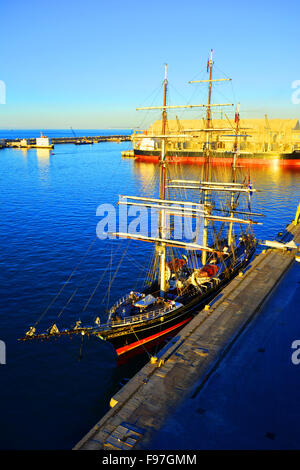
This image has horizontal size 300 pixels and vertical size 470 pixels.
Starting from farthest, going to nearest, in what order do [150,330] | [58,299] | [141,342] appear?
[58,299], [150,330], [141,342]

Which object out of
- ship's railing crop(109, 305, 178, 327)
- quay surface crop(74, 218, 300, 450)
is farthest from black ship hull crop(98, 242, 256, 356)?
quay surface crop(74, 218, 300, 450)

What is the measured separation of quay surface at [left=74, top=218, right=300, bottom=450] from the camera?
15.1m

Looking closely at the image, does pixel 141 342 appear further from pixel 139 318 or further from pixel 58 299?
pixel 58 299

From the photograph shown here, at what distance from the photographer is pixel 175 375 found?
19078 millimetres

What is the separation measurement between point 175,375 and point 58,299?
18287 millimetres

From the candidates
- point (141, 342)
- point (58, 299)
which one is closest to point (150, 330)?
point (141, 342)

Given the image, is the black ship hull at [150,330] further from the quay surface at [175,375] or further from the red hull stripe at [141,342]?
the quay surface at [175,375]

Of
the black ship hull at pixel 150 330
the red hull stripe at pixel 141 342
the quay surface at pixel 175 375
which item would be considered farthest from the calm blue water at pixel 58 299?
the quay surface at pixel 175 375

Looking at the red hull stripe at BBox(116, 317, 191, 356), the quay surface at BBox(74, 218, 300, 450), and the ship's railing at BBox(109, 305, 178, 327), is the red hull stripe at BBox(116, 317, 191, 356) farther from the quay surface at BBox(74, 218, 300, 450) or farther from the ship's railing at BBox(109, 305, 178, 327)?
the quay surface at BBox(74, 218, 300, 450)

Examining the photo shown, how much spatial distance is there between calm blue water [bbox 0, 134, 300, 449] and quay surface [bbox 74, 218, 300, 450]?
4.15 metres

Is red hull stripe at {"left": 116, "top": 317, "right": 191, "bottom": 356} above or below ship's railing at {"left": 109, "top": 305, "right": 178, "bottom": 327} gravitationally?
below

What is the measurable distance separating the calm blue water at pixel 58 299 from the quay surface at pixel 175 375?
13.6ft

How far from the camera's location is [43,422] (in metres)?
19.4
